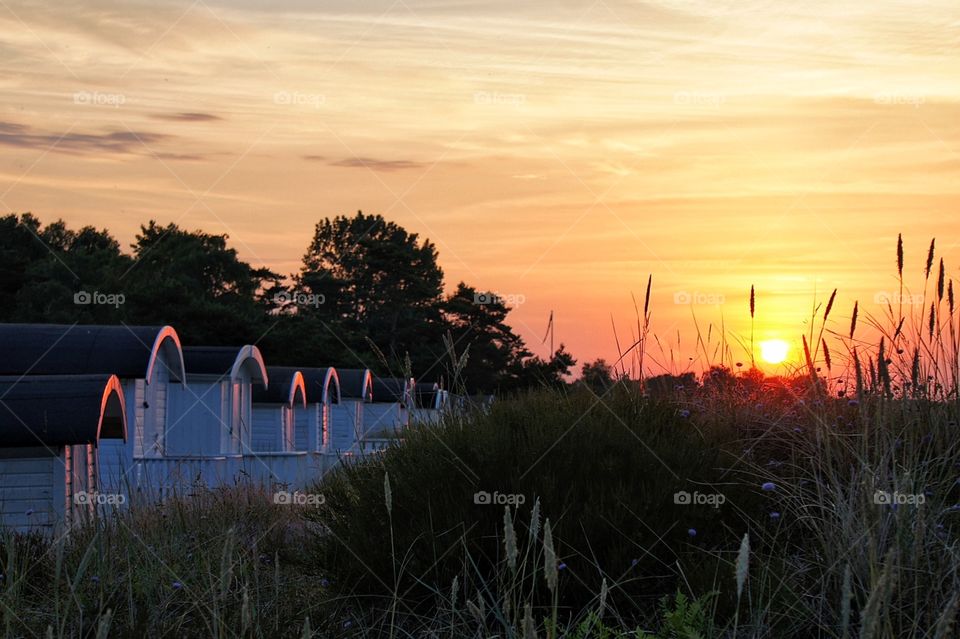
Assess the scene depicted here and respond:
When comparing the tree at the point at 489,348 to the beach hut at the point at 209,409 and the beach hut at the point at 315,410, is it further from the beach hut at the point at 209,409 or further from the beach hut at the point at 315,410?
the beach hut at the point at 209,409

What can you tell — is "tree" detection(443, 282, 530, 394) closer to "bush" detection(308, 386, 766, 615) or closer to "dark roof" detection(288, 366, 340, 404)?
"dark roof" detection(288, 366, 340, 404)

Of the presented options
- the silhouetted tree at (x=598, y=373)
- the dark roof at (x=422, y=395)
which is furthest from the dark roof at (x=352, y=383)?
the silhouetted tree at (x=598, y=373)

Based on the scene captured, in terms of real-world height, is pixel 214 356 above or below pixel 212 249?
below

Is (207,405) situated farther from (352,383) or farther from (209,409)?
(352,383)

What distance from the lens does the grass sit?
5957 mm

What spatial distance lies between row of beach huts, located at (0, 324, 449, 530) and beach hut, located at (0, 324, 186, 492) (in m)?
0.03

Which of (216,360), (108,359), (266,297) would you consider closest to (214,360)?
(216,360)

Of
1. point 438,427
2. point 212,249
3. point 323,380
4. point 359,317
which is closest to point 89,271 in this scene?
point 212,249

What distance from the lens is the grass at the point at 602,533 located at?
596 cm

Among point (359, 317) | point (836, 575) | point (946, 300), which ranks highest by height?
point (359, 317)

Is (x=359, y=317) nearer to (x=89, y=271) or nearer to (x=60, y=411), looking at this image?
(x=89, y=271)

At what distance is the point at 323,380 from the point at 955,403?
1283 inches

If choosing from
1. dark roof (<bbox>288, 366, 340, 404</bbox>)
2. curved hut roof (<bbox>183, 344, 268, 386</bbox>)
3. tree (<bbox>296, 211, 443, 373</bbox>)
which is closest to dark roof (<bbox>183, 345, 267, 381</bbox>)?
curved hut roof (<bbox>183, 344, 268, 386</bbox>)

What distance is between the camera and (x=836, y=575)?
19.7 ft
